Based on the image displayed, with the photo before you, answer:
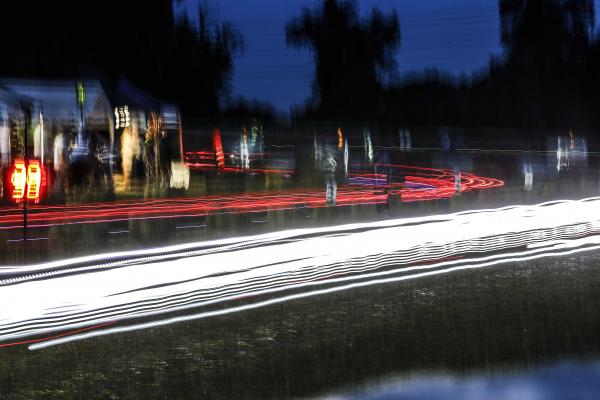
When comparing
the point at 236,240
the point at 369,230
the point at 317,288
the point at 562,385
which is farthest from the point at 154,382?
the point at 369,230

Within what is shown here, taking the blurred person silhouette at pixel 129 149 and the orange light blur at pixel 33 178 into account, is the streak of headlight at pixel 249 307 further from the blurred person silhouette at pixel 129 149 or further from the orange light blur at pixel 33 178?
the blurred person silhouette at pixel 129 149

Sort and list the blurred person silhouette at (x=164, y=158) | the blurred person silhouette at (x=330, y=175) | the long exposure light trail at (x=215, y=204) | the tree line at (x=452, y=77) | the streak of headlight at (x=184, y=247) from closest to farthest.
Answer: the streak of headlight at (x=184, y=247) < the long exposure light trail at (x=215, y=204) < the blurred person silhouette at (x=330, y=175) < the blurred person silhouette at (x=164, y=158) < the tree line at (x=452, y=77)

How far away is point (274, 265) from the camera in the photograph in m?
9.09

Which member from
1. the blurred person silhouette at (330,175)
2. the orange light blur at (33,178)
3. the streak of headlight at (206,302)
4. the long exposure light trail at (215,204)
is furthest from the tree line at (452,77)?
the streak of headlight at (206,302)

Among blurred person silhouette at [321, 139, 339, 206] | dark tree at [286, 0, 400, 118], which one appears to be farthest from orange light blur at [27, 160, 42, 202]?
dark tree at [286, 0, 400, 118]

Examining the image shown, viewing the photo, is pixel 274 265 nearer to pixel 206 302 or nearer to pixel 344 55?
pixel 206 302

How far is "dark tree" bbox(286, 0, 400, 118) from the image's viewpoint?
50.9m

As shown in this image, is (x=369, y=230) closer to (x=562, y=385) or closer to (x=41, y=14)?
(x=562, y=385)

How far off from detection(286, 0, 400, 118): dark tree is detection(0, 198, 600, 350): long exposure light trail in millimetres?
37980

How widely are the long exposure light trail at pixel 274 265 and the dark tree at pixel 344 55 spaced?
3798 centimetres

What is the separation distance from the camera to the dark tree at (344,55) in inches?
2003

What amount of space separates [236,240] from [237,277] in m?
1.38

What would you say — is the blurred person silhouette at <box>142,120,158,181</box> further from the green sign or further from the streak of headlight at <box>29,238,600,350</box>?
the streak of headlight at <box>29,238,600,350</box>

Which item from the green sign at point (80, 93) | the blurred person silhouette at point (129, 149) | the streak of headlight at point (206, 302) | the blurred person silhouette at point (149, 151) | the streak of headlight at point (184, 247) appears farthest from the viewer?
the blurred person silhouette at point (149, 151)
